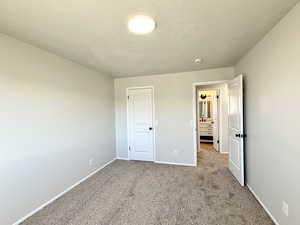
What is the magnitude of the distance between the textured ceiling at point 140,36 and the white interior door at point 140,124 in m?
1.56

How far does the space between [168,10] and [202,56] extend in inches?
59.0

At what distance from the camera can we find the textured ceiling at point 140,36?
4.42 feet

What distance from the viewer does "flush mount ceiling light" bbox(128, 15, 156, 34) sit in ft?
5.02

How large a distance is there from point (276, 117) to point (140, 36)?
1893 millimetres

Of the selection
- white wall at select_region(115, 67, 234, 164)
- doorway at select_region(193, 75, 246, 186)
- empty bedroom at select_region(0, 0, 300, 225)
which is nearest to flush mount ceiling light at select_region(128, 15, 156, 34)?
empty bedroom at select_region(0, 0, 300, 225)

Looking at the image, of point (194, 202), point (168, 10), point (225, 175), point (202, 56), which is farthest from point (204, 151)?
point (168, 10)

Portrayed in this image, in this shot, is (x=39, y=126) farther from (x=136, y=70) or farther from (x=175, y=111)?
(x=175, y=111)

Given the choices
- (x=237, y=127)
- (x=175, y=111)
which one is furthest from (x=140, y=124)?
(x=237, y=127)

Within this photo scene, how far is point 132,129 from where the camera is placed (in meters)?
4.28

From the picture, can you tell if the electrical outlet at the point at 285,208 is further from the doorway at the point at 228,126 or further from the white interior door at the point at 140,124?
the white interior door at the point at 140,124

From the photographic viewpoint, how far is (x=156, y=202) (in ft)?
7.55

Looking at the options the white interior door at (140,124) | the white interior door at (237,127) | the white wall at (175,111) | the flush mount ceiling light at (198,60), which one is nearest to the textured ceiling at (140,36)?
the flush mount ceiling light at (198,60)

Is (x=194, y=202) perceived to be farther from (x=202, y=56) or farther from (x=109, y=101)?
(x=109, y=101)

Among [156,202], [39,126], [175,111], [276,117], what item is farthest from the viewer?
[175,111]
